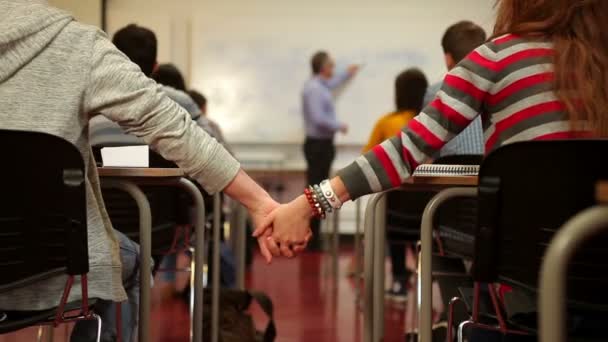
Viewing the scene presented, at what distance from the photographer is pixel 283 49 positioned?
6.96 metres

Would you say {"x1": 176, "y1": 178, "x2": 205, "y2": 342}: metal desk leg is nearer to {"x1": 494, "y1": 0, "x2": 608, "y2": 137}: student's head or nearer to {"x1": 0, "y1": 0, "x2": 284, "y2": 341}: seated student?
{"x1": 0, "y1": 0, "x2": 284, "y2": 341}: seated student

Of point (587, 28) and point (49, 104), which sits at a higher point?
point (587, 28)

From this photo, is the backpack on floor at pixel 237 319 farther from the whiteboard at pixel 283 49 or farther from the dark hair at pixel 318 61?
→ the whiteboard at pixel 283 49

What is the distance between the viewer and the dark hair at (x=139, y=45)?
9.52 feet

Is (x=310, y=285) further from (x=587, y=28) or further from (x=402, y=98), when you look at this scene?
(x=587, y=28)

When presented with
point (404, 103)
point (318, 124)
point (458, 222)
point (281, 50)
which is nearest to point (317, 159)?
point (318, 124)

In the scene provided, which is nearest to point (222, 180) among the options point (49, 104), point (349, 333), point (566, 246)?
point (49, 104)

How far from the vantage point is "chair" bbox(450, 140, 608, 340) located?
1.19 metres

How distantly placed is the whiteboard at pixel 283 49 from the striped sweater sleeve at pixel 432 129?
17.8 feet

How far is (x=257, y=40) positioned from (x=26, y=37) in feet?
18.3

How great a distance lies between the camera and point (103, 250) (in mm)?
1558

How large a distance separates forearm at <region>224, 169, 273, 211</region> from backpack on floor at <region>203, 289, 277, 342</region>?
114cm

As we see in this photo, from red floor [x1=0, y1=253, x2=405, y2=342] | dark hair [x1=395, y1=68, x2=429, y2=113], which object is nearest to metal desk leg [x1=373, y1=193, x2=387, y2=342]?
red floor [x1=0, y1=253, x2=405, y2=342]

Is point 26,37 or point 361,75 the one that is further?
point 361,75
